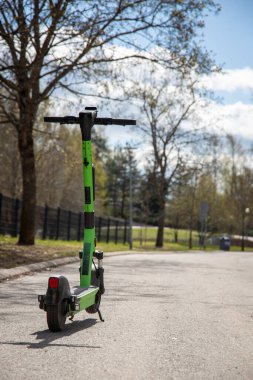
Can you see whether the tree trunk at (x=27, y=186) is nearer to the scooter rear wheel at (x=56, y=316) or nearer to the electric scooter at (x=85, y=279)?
the electric scooter at (x=85, y=279)

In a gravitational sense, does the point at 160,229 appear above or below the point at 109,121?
below

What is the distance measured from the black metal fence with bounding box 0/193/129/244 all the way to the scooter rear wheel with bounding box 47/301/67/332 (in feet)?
55.6

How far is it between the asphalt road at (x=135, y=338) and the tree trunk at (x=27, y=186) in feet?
32.4

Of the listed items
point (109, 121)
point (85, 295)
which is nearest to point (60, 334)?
point (85, 295)

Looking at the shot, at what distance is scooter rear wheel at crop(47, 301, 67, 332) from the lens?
227 inches

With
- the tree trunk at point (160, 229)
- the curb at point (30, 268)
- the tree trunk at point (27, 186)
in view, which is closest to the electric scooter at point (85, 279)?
the curb at point (30, 268)

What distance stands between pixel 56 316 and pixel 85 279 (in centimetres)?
80

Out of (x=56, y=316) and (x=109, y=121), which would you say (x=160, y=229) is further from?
(x=56, y=316)

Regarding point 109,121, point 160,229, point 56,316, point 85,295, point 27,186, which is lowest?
point 56,316

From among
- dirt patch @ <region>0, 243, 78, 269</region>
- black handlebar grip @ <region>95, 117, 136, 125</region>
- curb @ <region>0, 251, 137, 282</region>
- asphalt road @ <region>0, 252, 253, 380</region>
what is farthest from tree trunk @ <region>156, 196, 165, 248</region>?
black handlebar grip @ <region>95, 117, 136, 125</region>

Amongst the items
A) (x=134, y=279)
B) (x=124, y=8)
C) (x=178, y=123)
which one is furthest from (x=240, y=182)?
(x=134, y=279)

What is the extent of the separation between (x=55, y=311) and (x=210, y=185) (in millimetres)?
63665

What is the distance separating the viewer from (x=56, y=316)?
19.1ft

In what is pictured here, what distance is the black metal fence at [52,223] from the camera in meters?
24.6
